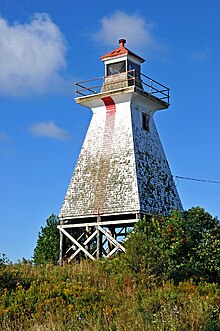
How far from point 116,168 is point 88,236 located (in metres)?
4.18

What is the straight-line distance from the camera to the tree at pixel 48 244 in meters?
32.4

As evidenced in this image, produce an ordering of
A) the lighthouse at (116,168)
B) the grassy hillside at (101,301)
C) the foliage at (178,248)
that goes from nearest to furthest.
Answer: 1. the grassy hillside at (101,301)
2. the foliage at (178,248)
3. the lighthouse at (116,168)

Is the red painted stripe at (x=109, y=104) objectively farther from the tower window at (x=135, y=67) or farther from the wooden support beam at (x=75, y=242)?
the wooden support beam at (x=75, y=242)

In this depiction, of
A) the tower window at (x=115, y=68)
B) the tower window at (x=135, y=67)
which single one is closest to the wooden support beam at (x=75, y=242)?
the tower window at (x=115, y=68)

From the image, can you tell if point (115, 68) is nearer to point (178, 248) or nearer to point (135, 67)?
point (135, 67)

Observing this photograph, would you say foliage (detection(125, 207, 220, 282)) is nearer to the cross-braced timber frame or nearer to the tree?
the cross-braced timber frame

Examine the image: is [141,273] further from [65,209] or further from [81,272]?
[65,209]

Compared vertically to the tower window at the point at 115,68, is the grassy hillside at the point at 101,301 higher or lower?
lower

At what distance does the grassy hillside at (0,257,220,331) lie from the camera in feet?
44.2

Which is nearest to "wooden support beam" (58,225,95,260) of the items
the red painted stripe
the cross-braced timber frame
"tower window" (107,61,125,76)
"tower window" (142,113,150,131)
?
the cross-braced timber frame

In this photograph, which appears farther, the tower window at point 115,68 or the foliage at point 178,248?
the tower window at point 115,68

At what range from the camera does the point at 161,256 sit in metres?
22.2

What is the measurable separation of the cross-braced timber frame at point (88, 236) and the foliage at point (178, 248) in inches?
164

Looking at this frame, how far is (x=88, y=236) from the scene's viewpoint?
3155 centimetres
